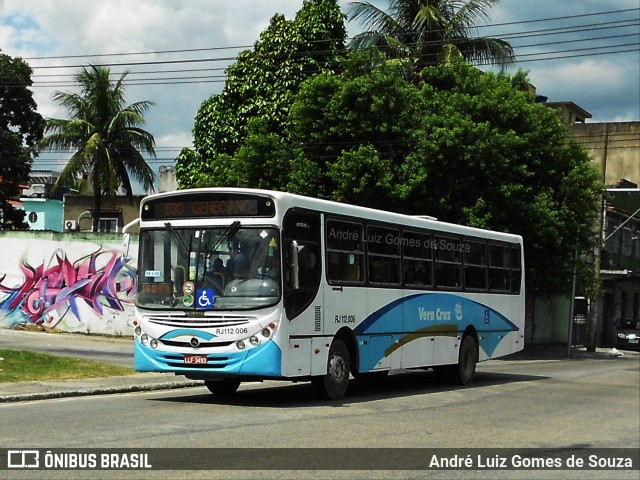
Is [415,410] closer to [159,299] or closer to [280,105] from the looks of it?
[159,299]

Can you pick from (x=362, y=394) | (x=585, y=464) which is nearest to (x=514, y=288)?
(x=362, y=394)

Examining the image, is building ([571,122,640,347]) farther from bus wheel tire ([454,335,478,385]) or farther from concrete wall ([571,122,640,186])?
bus wheel tire ([454,335,478,385])

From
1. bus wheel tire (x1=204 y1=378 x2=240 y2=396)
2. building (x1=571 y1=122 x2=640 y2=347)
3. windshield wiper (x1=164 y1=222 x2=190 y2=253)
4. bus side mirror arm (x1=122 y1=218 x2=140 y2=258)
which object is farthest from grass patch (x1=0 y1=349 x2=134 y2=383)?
building (x1=571 y1=122 x2=640 y2=347)

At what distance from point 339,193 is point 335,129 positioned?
2193 millimetres

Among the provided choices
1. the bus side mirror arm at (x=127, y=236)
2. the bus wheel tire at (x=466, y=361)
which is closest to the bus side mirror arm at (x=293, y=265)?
the bus side mirror arm at (x=127, y=236)

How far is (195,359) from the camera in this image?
15.0 metres

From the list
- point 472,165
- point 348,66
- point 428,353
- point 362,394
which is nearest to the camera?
point 362,394

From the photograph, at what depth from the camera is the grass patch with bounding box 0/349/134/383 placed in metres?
18.2

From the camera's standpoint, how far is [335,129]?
1313 inches

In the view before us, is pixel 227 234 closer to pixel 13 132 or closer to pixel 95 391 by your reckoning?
pixel 95 391

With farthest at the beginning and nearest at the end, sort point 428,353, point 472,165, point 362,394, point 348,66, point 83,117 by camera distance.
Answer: point 83,117
point 348,66
point 472,165
point 428,353
point 362,394

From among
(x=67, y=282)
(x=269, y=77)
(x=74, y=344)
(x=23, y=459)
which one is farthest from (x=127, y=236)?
(x=269, y=77)

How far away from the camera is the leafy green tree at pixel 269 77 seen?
3866 cm

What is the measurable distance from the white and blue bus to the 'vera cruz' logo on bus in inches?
33.1
